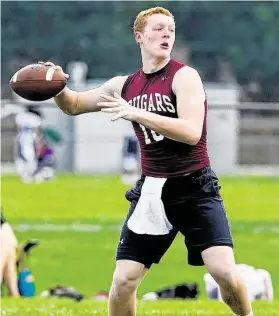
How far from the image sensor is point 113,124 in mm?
30828

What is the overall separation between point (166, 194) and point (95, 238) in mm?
9000

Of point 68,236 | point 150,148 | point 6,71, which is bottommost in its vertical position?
point 68,236

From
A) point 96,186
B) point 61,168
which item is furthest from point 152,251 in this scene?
point 61,168

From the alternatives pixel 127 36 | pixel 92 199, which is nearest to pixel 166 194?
pixel 92 199

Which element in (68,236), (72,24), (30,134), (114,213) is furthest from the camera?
(72,24)

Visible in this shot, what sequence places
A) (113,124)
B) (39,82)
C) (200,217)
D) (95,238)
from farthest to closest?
(113,124) < (95,238) < (39,82) < (200,217)

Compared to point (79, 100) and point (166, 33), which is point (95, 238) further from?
point (166, 33)

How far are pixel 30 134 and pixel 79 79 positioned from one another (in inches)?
222

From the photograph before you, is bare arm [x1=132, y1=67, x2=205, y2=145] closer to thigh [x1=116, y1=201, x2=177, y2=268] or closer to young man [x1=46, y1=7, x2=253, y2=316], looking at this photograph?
young man [x1=46, y1=7, x2=253, y2=316]

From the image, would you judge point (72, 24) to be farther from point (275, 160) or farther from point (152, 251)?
point (152, 251)

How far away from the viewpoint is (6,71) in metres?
34.5

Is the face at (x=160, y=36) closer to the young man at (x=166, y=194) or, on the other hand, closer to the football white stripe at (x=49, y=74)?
the young man at (x=166, y=194)

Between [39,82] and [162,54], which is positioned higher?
[162,54]

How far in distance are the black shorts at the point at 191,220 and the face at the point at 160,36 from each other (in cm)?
64
